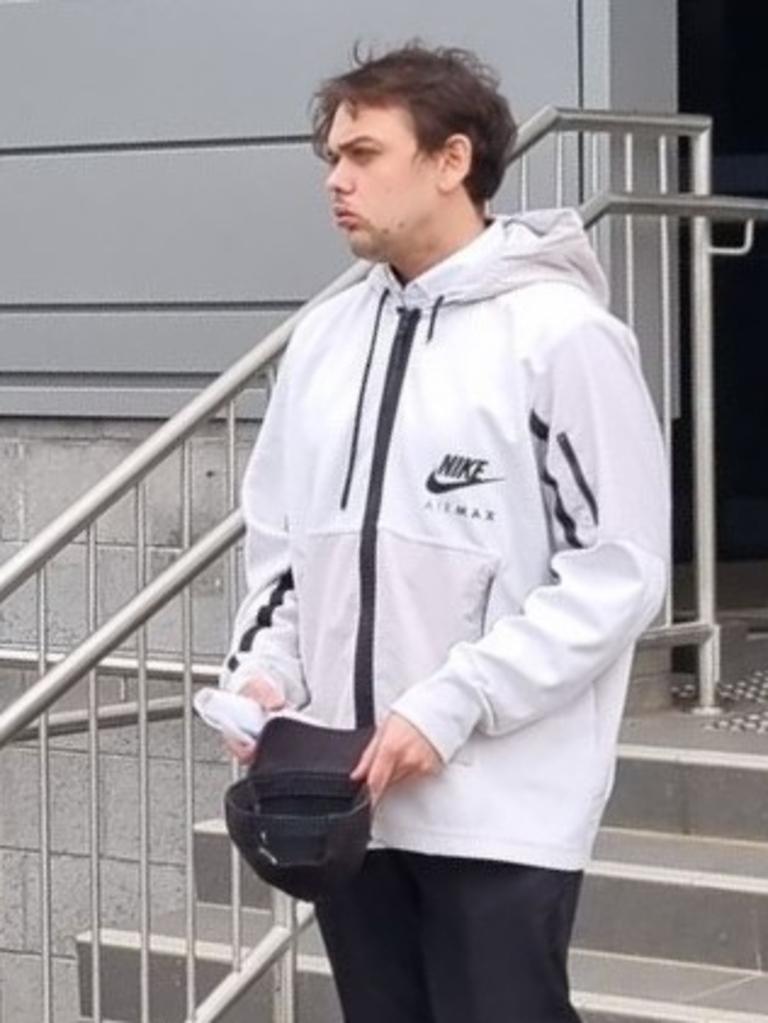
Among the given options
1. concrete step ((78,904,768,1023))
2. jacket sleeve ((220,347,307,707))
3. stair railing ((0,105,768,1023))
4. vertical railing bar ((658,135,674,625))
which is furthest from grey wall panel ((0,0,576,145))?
jacket sleeve ((220,347,307,707))

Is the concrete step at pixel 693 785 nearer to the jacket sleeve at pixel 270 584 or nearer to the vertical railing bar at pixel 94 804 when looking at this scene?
the vertical railing bar at pixel 94 804

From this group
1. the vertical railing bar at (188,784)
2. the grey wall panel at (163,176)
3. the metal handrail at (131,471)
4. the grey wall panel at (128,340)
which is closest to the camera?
the metal handrail at (131,471)

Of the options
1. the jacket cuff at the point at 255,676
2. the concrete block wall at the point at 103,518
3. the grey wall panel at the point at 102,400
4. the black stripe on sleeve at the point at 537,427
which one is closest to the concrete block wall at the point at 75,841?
the concrete block wall at the point at 103,518

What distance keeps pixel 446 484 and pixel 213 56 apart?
3.37 m

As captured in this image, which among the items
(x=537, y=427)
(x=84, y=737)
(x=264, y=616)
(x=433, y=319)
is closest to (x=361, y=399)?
(x=433, y=319)

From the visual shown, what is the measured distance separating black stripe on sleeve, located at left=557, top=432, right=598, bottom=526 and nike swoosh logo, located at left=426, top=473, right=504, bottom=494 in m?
0.08

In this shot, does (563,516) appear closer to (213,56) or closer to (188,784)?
(188,784)

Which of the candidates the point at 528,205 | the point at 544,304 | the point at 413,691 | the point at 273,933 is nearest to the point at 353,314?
the point at 544,304

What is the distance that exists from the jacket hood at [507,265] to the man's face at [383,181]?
0.18 ft

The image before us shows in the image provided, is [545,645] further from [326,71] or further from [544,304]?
[326,71]

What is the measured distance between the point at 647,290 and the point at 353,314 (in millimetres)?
2628

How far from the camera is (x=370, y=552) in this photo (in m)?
3.38

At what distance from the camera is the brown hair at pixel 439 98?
3.41 m

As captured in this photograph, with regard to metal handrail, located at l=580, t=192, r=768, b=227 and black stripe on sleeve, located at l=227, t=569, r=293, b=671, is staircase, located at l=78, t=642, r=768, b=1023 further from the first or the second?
black stripe on sleeve, located at l=227, t=569, r=293, b=671
